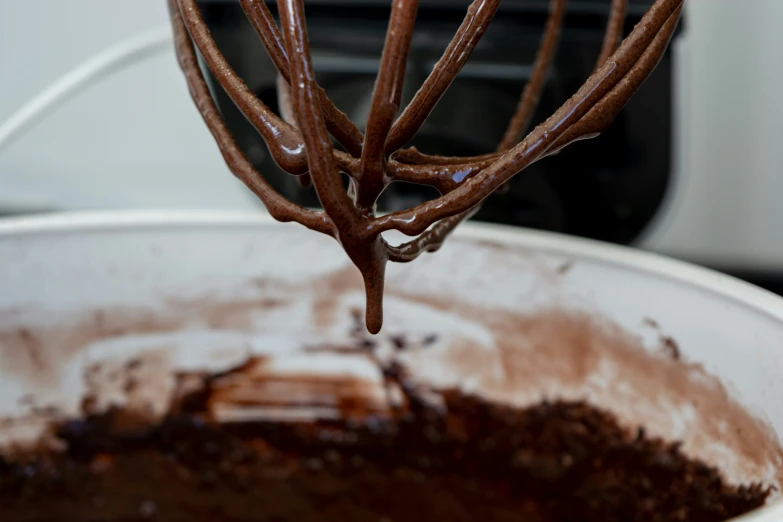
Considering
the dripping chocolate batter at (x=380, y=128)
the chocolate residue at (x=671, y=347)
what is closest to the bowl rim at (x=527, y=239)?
the chocolate residue at (x=671, y=347)

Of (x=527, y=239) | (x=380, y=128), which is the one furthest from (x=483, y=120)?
(x=380, y=128)

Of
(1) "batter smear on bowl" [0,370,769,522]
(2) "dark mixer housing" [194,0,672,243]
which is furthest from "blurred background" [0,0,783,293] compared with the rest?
(1) "batter smear on bowl" [0,370,769,522]

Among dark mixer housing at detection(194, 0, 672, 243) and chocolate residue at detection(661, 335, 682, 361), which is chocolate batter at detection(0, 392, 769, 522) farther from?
dark mixer housing at detection(194, 0, 672, 243)

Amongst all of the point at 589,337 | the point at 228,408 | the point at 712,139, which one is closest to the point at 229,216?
the point at 228,408

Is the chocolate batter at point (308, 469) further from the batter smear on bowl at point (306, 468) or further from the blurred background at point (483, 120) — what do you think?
the blurred background at point (483, 120)

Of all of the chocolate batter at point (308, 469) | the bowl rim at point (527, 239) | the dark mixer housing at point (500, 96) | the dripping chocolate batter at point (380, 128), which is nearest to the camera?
the dripping chocolate batter at point (380, 128)

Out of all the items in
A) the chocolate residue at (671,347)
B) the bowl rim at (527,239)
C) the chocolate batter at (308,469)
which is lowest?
the chocolate batter at (308,469)

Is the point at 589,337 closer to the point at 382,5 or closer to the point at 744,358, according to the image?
the point at 744,358
